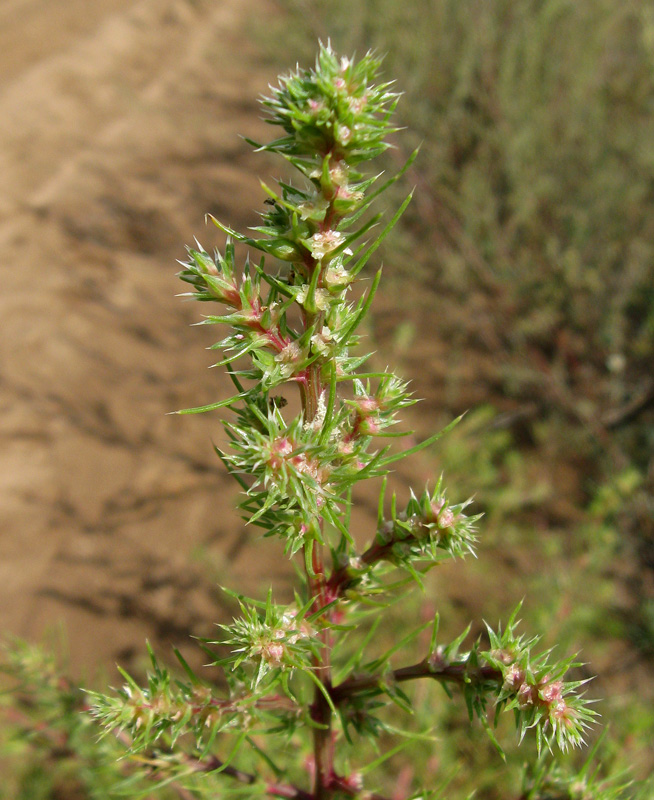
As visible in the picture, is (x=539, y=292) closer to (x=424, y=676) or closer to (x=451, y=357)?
(x=451, y=357)

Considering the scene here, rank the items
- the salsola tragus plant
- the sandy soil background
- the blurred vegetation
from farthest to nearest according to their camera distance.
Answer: the sandy soil background < the blurred vegetation < the salsola tragus plant

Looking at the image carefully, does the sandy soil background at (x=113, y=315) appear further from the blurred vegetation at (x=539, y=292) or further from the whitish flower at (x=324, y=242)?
the whitish flower at (x=324, y=242)

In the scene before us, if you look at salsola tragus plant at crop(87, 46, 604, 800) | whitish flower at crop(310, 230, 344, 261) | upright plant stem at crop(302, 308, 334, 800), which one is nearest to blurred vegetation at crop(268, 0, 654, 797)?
upright plant stem at crop(302, 308, 334, 800)

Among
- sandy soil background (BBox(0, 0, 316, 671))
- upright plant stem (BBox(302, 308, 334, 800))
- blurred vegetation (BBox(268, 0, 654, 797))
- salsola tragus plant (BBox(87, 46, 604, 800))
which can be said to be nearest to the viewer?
salsola tragus plant (BBox(87, 46, 604, 800))

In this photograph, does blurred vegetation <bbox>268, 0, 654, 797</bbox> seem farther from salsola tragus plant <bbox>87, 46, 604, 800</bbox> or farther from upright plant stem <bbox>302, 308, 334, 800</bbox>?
salsola tragus plant <bbox>87, 46, 604, 800</bbox>

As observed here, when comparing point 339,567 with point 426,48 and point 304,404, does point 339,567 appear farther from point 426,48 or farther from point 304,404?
point 426,48

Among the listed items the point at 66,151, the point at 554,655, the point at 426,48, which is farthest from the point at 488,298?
the point at 66,151

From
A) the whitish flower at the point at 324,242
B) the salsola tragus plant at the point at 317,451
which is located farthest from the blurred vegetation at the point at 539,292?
the whitish flower at the point at 324,242

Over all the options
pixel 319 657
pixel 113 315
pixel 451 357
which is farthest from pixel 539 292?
pixel 319 657
